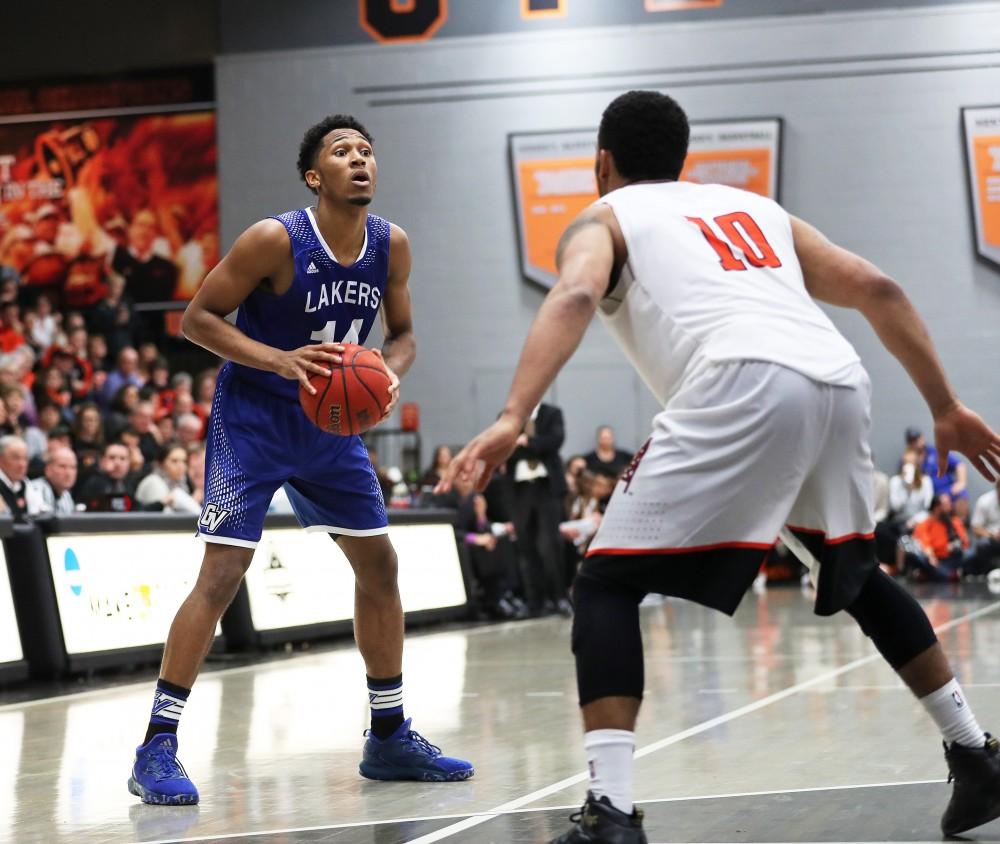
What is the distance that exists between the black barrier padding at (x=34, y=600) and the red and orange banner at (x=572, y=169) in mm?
11003

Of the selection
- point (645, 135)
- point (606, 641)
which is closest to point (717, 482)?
point (606, 641)

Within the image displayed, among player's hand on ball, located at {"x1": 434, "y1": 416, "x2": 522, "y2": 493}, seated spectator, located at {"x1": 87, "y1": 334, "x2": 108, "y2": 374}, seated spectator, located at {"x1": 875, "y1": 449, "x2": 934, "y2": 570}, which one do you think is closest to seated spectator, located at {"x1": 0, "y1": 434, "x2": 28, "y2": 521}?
player's hand on ball, located at {"x1": 434, "y1": 416, "x2": 522, "y2": 493}

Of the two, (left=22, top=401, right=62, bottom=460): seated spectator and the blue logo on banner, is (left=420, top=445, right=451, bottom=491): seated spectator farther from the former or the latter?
the blue logo on banner

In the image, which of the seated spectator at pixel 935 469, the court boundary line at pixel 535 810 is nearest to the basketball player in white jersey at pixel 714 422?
the court boundary line at pixel 535 810

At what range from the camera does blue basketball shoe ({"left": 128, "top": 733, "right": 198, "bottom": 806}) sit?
3.91 metres

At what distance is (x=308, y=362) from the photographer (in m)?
3.88

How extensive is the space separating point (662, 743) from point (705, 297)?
228cm

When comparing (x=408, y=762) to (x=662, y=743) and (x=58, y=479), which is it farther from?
(x=58, y=479)

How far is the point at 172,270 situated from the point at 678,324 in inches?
670

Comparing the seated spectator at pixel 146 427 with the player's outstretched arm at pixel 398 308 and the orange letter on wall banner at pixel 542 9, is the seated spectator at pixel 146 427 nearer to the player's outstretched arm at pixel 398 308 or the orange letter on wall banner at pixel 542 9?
the player's outstretched arm at pixel 398 308

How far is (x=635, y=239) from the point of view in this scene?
9.98ft

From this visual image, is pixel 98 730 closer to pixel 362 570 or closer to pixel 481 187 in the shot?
pixel 362 570

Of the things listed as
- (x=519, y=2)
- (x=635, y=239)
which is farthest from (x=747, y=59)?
(x=635, y=239)

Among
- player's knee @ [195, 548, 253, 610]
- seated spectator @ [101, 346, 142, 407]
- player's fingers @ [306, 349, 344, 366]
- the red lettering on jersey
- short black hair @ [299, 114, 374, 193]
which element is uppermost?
short black hair @ [299, 114, 374, 193]
